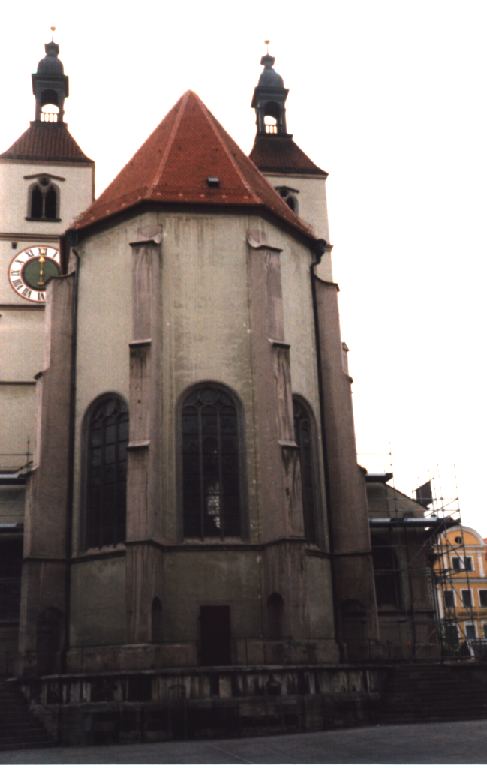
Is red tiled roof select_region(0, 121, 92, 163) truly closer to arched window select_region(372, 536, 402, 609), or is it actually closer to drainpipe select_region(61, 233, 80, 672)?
drainpipe select_region(61, 233, 80, 672)

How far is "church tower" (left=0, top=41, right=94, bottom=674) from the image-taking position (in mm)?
31016

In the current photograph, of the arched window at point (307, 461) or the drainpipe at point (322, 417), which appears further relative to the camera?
the arched window at point (307, 461)

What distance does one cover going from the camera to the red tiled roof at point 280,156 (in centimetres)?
3531

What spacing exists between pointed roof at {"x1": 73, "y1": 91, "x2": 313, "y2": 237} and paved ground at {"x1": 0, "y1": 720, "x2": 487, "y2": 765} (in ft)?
43.7

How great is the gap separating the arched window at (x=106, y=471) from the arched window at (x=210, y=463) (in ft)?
5.06

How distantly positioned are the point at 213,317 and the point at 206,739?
1013 cm

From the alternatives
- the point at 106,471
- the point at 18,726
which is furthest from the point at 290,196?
the point at 18,726

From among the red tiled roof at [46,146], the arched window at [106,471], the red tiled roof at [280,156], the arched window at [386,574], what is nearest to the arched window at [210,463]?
the arched window at [106,471]

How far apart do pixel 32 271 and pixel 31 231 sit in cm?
169

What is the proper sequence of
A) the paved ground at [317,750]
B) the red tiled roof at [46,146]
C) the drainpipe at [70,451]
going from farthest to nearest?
the red tiled roof at [46,146]
the drainpipe at [70,451]
the paved ground at [317,750]

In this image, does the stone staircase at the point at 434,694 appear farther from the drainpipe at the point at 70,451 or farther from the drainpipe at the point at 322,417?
the drainpipe at the point at 70,451

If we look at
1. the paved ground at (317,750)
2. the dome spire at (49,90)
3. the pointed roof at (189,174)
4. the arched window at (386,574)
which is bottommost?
the paved ground at (317,750)

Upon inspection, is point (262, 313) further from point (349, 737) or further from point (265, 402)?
point (349, 737)

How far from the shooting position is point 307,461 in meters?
22.3
